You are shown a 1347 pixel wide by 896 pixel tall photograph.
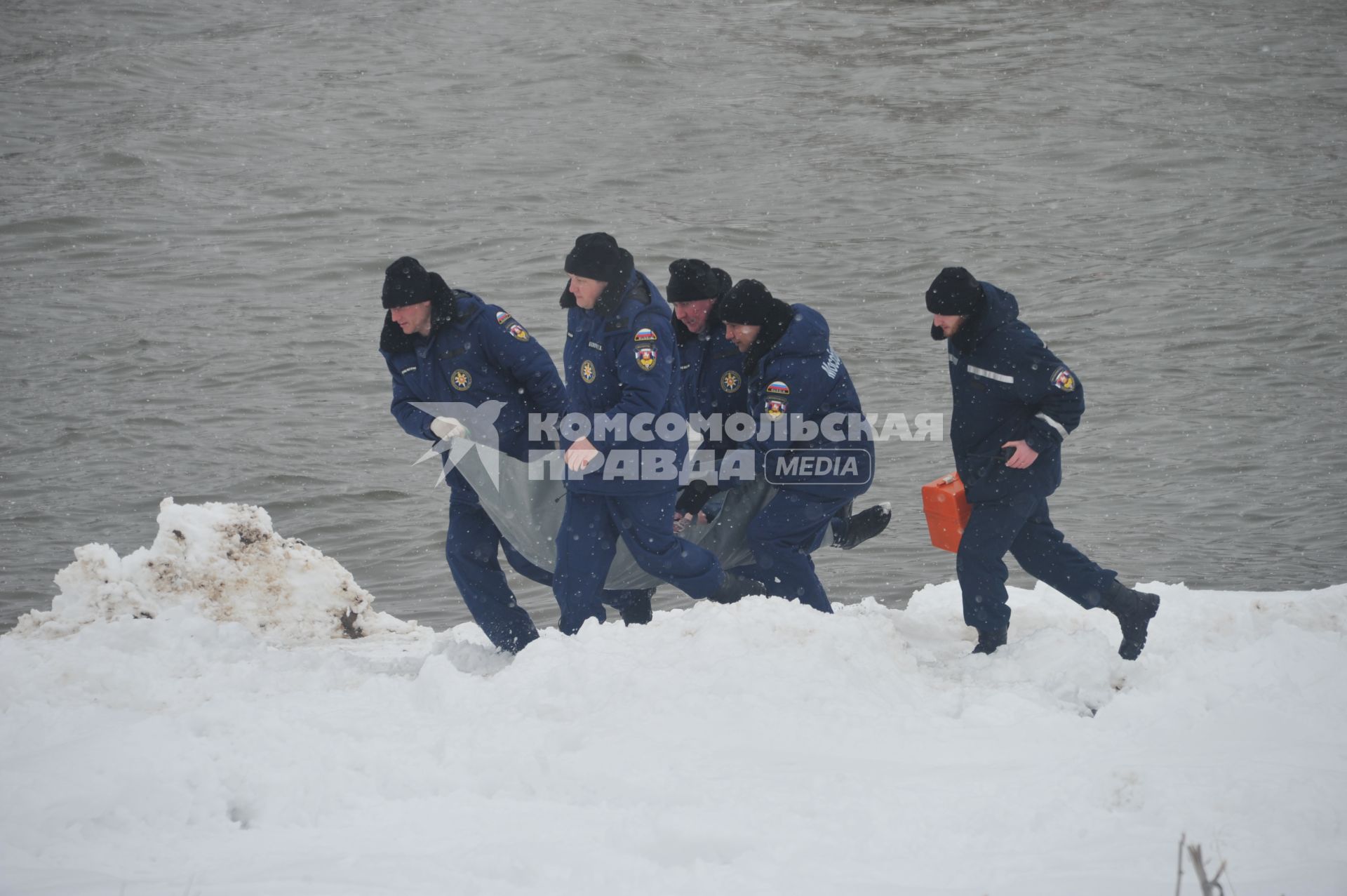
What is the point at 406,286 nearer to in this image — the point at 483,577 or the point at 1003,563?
the point at 483,577

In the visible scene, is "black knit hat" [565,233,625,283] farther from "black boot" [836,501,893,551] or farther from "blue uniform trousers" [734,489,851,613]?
"black boot" [836,501,893,551]

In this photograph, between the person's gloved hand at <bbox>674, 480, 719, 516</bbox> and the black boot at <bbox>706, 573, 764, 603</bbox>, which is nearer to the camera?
the person's gloved hand at <bbox>674, 480, 719, 516</bbox>

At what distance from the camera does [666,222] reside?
51.9ft

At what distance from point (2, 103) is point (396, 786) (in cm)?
1822

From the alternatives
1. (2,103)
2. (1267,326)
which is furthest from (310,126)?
(1267,326)

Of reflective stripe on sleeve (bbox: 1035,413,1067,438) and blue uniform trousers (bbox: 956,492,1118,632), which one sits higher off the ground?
reflective stripe on sleeve (bbox: 1035,413,1067,438)

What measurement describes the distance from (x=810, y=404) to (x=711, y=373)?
1.87ft

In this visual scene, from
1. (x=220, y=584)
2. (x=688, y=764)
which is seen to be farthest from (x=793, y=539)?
(x=220, y=584)

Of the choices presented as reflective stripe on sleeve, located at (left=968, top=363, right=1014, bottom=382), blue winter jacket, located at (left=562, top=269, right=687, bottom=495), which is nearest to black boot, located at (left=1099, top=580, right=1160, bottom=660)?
reflective stripe on sleeve, located at (left=968, top=363, right=1014, bottom=382)

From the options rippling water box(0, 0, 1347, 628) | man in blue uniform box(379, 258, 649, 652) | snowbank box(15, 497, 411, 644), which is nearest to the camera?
man in blue uniform box(379, 258, 649, 652)

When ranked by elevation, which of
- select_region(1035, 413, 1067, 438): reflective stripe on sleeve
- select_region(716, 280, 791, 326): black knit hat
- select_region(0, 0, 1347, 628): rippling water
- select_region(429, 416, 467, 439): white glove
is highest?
select_region(716, 280, 791, 326): black knit hat

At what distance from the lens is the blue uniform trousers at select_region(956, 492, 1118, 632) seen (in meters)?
5.28

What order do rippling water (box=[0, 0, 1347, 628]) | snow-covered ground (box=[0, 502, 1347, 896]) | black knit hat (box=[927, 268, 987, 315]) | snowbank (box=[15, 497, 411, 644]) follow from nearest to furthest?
snow-covered ground (box=[0, 502, 1347, 896]) < black knit hat (box=[927, 268, 987, 315]) < snowbank (box=[15, 497, 411, 644]) < rippling water (box=[0, 0, 1347, 628])

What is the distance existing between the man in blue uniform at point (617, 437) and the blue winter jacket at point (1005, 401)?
1.07 metres
